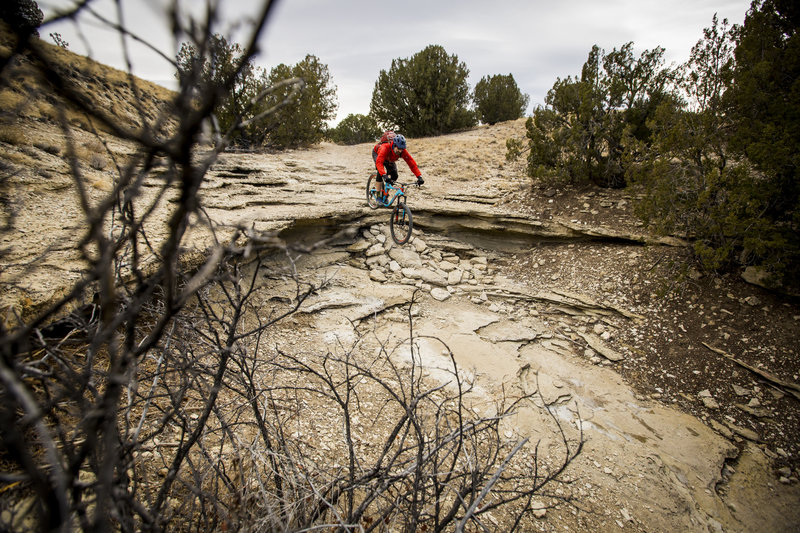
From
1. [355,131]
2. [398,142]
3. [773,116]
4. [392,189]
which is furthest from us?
[355,131]

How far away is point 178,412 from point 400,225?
208 inches

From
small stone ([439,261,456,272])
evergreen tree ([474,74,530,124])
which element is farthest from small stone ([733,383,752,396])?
evergreen tree ([474,74,530,124])

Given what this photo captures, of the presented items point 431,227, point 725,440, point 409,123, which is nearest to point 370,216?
point 431,227

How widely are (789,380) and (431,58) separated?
15.9 metres

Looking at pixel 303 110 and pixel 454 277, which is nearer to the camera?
pixel 454 277

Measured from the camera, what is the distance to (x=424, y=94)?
51.5 feet

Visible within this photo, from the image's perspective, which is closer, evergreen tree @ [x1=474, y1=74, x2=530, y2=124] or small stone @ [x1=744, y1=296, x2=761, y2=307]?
small stone @ [x1=744, y1=296, x2=761, y2=307]

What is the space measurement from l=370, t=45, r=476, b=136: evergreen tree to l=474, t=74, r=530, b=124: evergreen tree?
2.00m

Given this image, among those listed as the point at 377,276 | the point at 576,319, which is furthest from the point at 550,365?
the point at 377,276

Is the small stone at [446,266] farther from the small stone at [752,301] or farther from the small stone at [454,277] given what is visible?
the small stone at [752,301]

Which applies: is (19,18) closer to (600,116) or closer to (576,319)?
(576,319)

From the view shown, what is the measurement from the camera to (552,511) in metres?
2.65

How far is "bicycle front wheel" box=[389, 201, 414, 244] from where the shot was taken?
6221mm

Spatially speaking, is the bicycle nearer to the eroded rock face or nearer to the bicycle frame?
the bicycle frame
